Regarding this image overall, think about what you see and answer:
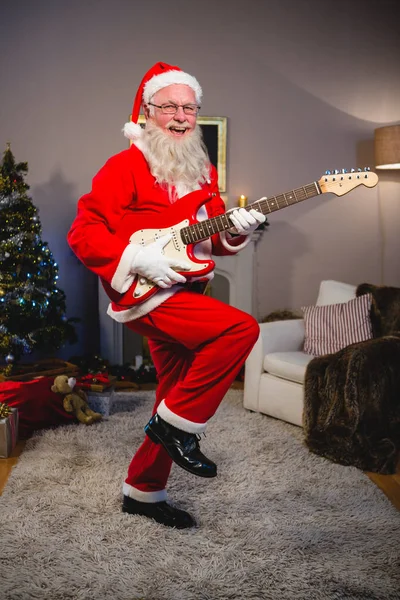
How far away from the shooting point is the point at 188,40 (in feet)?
17.9

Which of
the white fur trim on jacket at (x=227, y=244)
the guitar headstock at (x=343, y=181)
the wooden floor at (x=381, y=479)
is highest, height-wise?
→ the guitar headstock at (x=343, y=181)

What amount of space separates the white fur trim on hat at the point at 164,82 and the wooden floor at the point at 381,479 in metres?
1.87

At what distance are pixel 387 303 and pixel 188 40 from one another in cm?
281

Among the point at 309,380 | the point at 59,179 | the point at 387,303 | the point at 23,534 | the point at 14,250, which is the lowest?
the point at 23,534

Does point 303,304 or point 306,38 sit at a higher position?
point 306,38

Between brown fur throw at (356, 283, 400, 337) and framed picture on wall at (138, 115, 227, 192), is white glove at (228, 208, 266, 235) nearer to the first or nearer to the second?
brown fur throw at (356, 283, 400, 337)

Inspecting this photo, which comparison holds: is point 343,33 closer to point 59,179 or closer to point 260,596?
point 59,179

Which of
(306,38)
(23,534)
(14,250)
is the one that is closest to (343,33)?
(306,38)

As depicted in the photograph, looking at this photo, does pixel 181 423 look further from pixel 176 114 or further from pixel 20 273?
pixel 20 273

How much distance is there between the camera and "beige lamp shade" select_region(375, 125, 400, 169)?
5070 millimetres

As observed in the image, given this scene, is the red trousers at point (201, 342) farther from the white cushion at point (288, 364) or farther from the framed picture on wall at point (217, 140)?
the framed picture on wall at point (217, 140)

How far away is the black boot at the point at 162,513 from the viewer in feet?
8.66

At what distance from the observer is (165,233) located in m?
2.34

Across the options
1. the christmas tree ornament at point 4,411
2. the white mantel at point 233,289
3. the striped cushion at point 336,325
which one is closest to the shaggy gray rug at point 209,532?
the christmas tree ornament at point 4,411
